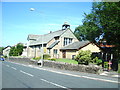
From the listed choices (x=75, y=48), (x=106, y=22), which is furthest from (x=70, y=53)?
(x=106, y=22)

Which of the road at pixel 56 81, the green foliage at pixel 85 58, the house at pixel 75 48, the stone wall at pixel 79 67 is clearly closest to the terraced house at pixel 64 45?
the house at pixel 75 48

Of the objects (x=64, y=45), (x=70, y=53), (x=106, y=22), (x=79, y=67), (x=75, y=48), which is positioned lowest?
(x=79, y=67)

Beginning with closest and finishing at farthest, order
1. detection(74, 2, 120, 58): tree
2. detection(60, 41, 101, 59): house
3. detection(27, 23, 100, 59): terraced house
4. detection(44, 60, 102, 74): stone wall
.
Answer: detection(44, 60, 102, 74): stone wall < detection(74, 2, 120, 58): tree < detection(60, 41, 101, 59): house < detection(27, 23, 100, 59): terraced house

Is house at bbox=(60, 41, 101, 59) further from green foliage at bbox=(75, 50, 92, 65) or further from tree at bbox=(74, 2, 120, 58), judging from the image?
green foliage at bbox=(75, 50, 92, 65)

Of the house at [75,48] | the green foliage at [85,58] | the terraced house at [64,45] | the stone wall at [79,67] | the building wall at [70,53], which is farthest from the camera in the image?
the terraced house at [64,45]

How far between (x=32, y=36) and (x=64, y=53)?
78.6 ft

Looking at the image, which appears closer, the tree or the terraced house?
the tree

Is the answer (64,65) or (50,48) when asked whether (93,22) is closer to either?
(64,65)

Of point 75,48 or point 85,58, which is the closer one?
point 85,58

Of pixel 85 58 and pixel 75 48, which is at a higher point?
pixel 75 48

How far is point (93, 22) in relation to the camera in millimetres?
24516

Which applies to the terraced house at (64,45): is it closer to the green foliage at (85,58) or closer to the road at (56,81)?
the green foliage at (85,58)

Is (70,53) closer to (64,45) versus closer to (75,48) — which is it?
(75,48)

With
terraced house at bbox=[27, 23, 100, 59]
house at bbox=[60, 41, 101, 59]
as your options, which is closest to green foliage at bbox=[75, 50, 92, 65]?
house at bbox=[60, 41, 101, 59]
